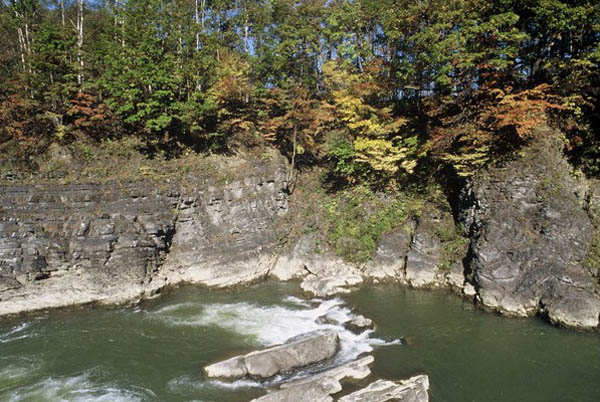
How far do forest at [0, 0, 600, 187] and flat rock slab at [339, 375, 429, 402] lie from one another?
11632 millimetres

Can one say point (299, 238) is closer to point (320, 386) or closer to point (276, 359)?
point (276, 359)

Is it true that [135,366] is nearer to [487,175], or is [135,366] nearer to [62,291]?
[62,291]

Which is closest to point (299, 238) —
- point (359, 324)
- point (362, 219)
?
point (362, 219)

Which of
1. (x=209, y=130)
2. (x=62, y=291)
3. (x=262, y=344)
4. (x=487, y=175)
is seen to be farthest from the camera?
(x=209, y=130)

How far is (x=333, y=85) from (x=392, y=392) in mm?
21662

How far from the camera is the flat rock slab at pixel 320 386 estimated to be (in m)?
9.95

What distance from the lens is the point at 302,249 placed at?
70.9 ft

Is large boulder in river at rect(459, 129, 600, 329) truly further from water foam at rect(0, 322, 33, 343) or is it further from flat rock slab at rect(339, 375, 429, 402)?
water foam at rect(0, 322, 33, 343)

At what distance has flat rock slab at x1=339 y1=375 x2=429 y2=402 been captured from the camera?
9.99m

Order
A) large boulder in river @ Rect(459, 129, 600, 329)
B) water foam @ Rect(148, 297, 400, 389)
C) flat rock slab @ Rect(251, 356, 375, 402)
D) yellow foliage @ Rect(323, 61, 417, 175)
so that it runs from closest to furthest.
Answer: flat rock slab @ Rect(251, 356, 375, 402) → water foam @ Rect(148, 297, 400, 389) → large boulder in river @ Rect(459, 129, 600, 329) → yellow foliage @ Rect(323, 61, 417, 175)

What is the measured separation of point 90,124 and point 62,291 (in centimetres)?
1010

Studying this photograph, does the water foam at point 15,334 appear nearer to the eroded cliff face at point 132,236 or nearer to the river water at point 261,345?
the river water at point 261,345

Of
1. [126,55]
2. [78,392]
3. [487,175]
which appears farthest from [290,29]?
[78,392]

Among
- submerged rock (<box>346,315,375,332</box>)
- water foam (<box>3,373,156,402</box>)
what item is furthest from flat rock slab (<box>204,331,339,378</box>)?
water foam (<box>3,373,156,402</box>)
